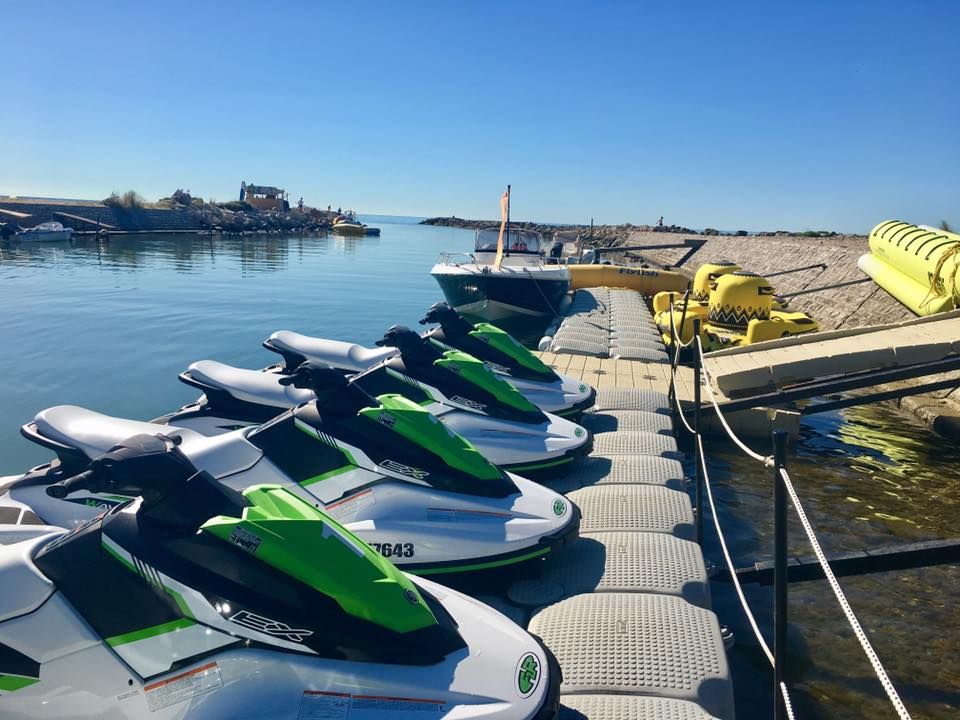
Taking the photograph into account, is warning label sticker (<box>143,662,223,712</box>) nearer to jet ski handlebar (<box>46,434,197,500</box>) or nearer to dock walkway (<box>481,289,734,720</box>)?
jet ski handlebar (<box>46,434,197,500</box>)

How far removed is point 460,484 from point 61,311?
64.0ft

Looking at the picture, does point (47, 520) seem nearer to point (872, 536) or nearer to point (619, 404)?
point (619, 404)

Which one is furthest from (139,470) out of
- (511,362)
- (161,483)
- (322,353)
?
(511,362)

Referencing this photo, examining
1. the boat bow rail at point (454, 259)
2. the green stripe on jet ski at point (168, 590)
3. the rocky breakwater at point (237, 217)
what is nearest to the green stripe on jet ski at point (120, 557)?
the green stripe on jet ski at point (168, 590)

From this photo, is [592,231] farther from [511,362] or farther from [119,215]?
[511,362]

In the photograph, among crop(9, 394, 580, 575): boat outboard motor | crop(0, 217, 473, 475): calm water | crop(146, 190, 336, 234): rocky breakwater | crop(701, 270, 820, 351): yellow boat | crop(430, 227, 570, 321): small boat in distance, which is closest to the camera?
crop(9, 394, 580, 575): boat outboard motor

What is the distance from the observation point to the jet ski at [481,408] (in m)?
6.13

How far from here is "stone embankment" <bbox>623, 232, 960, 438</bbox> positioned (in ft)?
38.1

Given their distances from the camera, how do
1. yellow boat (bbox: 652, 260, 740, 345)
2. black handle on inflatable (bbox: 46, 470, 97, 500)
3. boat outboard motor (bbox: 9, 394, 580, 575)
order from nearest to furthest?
black handle on inflatable (bbox: 46, 470, 97, 500) < boat outboard motor (bbox: 9, 394, 580, 575) < yellow boat (bbox: 652, 260, 740, 345)

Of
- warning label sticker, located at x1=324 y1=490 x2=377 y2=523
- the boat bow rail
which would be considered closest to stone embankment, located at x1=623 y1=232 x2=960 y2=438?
warning label sticker, located at x1=324 y1=490 x2=377 y2=523

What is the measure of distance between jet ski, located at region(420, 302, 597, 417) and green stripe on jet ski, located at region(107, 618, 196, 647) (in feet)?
16.5

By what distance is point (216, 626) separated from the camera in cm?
271

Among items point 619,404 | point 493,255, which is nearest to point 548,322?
point 493,255

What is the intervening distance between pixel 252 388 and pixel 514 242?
19.6m
